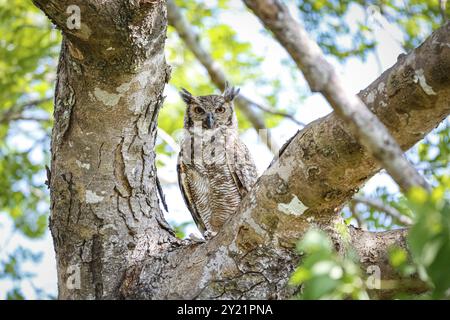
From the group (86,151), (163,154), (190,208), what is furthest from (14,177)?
(86,151)

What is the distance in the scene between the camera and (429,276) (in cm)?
158

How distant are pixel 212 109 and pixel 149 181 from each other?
241cm

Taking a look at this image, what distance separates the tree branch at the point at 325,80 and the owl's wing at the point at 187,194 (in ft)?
12.4

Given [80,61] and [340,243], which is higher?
[80,61]

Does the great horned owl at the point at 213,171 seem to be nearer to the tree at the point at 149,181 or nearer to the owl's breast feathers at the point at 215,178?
the owl's breast feathers at the point at 215,178

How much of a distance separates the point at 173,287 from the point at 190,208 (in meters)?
2.38

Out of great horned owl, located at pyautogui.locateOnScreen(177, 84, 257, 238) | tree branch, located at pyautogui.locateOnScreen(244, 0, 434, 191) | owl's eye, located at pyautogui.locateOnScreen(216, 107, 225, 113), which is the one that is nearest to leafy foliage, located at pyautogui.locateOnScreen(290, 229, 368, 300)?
tree branch, located at pyautogui.locateOnScreen(244, 0, 434, 191)

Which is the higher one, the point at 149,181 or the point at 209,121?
the point at 209,121

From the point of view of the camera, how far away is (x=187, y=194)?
5.46 meters

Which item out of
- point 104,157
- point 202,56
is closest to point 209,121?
point 202,56

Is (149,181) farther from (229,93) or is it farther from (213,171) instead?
(229,93)

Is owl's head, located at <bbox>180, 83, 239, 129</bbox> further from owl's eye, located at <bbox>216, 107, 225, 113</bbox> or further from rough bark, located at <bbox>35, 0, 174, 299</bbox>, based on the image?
rough bark, located at <bbox>35, 0, 174, 299</bbox>

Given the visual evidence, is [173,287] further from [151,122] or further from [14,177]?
[14,177]

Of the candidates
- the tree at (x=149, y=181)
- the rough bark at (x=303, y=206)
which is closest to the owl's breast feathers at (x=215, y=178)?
the tree at (x=149, y=181)
